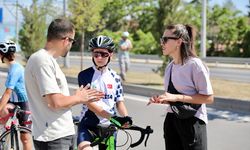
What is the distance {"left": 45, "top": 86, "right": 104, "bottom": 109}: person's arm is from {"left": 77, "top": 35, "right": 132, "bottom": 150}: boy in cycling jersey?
27.0 inches

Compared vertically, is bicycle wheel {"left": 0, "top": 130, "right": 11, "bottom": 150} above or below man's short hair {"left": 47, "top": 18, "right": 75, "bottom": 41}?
below

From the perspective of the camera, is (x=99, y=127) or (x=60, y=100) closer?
(x=60, y=100)

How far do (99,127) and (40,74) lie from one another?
755mm

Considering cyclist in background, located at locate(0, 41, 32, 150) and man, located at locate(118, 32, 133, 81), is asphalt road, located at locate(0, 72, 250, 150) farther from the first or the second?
man, located at locate(118, 32, 133, 81)

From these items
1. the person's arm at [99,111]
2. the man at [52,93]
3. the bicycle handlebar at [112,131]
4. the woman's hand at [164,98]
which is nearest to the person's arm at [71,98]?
the man at [52,93]

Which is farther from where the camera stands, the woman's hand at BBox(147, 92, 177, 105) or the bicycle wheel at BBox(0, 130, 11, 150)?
the bicycle wheel at BBox(0, 130, 11, 150)

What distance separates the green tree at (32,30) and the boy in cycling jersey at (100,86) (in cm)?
2275

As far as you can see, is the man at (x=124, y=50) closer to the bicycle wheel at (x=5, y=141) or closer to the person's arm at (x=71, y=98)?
the bicycle wheel at (x=5, y=141)

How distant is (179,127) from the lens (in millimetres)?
3898

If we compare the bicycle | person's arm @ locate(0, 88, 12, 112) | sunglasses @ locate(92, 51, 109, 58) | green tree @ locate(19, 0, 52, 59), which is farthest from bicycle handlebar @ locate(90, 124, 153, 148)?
Answer: green tree @ locate(19, 0, 52, 59)

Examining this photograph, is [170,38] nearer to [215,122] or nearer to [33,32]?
[215,122]

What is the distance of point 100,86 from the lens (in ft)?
13.7

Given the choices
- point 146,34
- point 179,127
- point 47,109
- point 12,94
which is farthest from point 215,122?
point 146,34

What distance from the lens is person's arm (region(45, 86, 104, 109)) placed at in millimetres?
3309
